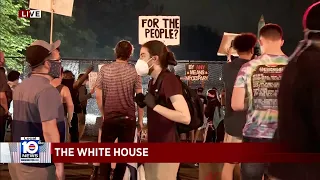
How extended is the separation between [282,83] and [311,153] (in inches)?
13.6

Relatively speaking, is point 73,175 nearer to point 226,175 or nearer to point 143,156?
point 226,175

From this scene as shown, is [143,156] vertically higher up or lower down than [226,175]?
higher up

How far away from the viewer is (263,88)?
423 cm

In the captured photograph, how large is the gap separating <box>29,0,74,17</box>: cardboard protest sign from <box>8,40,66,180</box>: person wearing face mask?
2.53 m

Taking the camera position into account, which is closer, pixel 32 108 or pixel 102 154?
pixel 32 108

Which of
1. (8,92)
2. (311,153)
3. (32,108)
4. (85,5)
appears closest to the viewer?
(311,153)

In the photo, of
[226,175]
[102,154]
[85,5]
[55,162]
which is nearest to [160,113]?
[102,154]

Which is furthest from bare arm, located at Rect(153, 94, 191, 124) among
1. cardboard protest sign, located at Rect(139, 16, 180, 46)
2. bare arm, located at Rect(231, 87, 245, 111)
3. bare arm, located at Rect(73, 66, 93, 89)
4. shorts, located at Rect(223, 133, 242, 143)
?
cardboard protest sign, located at Rect(139, 16, 180, 46)

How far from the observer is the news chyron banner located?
402 cm

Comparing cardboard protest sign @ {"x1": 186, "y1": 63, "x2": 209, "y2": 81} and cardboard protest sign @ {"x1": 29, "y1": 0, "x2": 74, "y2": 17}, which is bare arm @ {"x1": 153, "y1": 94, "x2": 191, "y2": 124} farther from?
cardboard protest sign @ {"x1": 186, "y1": 63, "x2": 209, "y2": 81}

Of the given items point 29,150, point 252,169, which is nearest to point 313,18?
point 252,169

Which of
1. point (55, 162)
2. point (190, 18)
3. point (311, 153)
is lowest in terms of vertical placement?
point (55, 162)

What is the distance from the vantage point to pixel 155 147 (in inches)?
162

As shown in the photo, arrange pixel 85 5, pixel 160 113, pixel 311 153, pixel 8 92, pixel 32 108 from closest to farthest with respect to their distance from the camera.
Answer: pixel 311 153
pixel 32 108
pixel 160 113
pixel 8 92
pixel 85 5
